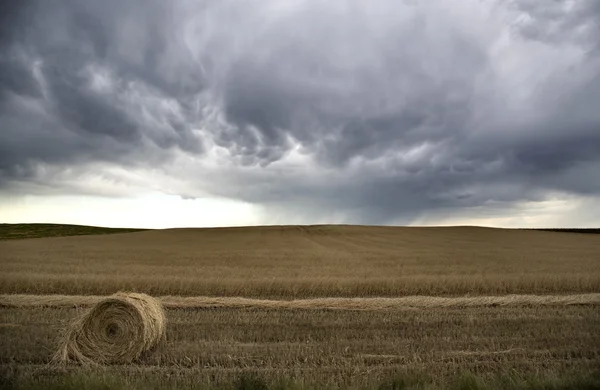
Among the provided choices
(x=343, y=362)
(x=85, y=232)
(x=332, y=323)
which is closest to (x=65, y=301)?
(x=332, y=323)

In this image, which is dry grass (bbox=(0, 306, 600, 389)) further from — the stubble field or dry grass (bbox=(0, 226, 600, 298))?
dry grass (bbox=(0, 226, 600, 298))

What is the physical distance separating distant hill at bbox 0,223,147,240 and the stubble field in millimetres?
38367

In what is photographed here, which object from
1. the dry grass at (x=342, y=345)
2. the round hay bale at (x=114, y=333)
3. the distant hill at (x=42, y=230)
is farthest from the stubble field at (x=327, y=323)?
the distant hill at (x=42, y=230)

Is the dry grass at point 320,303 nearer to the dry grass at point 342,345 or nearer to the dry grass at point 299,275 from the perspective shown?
the dry grass at point 342,345

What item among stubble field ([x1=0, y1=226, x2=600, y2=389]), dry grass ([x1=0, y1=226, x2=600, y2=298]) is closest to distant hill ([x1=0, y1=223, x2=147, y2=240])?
dry grass ([x1=0, y1=226, x2=600, y2=298])

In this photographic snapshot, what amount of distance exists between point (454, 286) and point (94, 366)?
523 inches

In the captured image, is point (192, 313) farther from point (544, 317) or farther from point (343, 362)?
A: point (544, 317)

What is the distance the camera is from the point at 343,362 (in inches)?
327

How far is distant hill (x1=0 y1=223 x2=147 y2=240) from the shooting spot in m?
59.2

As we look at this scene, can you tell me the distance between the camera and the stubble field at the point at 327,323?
7516 millimetres

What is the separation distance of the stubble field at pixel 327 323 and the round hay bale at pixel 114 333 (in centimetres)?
36

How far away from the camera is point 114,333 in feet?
32.0

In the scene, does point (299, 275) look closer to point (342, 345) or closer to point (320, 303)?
point (320, 303)

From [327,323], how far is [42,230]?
2436 inches
